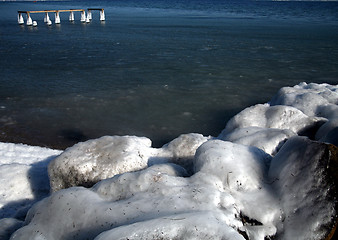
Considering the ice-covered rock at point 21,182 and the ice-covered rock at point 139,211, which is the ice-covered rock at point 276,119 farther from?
the ice-covered rock at point 21,182

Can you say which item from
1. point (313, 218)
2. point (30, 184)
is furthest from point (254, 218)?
point (30, 184)

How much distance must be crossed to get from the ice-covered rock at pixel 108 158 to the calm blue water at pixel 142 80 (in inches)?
65.6

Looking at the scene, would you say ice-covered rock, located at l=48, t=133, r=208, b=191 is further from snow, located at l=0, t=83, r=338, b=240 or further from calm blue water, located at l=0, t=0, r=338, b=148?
calm blue water, located at l=0, t=0, r=338, b=148

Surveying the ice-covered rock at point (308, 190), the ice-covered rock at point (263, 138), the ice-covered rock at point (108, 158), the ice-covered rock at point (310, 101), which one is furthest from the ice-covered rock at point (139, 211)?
the ice-covered rock at point (310, 101)

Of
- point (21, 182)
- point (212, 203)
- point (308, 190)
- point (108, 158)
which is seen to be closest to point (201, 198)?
point (212, 203)

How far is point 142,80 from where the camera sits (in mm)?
9945

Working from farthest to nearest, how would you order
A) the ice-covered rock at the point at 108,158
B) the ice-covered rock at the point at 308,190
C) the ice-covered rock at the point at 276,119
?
the ice-covered rock at the point at 276,119 → the ice-covered rock at the point at 108,158 → the ice-covered rock at the point at 308,190

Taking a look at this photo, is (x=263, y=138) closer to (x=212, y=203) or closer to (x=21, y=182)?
(x=212, y=203)

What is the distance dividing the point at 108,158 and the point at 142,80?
599cm

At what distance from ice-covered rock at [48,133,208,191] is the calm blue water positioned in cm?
167

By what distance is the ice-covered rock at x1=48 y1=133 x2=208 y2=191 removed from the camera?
4.08 meters

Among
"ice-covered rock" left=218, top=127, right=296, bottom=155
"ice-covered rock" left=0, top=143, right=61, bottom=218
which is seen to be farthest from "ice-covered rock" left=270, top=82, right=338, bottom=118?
"ice-covered rock" left=0, top=143, right=61, bottom=218

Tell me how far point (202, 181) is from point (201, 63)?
31.3ft

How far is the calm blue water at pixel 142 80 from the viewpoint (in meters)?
6.86
